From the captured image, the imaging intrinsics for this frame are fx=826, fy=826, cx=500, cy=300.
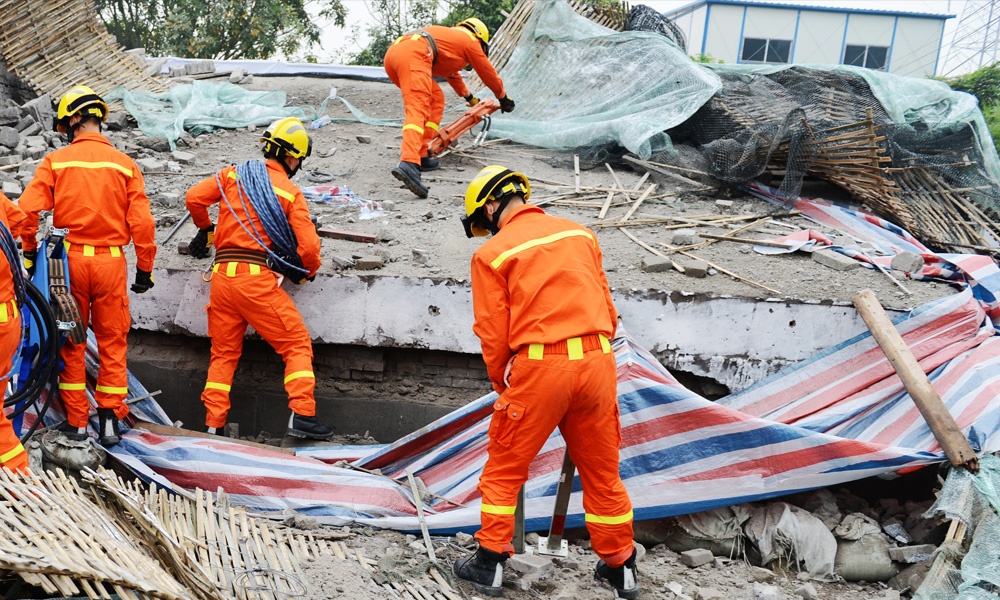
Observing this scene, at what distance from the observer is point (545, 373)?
3.27 meters

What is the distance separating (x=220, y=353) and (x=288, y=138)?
1.33 meters

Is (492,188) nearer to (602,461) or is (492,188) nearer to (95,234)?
(602,461)

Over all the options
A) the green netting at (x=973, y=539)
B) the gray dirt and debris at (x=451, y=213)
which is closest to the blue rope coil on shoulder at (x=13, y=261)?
the gray dirt and debris at (x=451, y=213)

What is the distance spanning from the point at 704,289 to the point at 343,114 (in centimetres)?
547

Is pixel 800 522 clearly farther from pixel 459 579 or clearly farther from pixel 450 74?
pixel 450 74

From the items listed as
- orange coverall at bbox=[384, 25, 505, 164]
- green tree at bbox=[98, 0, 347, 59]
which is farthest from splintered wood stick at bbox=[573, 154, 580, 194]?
green tree at bbox=[98, 0, 347, 59]

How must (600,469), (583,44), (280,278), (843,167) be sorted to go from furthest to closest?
(583,44), (843,167), (280,278), (600,469)

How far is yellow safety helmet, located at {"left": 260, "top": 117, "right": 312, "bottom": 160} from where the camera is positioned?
4816 millimetres

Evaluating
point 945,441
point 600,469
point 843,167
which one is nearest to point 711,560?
point 600,469

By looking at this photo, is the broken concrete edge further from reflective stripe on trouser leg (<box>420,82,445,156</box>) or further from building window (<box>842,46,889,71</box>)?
building window (<box>842,46,889,71</box>)

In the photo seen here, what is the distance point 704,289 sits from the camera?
5.00m

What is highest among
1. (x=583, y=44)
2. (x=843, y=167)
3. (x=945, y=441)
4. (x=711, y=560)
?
(x=583, y=44)

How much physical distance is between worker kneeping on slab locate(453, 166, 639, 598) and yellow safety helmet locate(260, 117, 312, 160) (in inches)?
68.7

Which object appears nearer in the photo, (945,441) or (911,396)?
(945,441)
